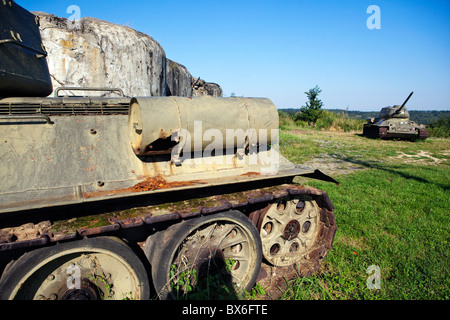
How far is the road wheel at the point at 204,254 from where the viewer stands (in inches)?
105

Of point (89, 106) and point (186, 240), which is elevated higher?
point (89, 106)

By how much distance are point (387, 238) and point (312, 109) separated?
26.9 m

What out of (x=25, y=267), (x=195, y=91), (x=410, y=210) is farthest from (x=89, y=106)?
(x=195, y=91)

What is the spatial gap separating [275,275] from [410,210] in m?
3.74

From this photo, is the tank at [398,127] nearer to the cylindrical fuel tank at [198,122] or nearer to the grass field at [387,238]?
the grass field at [387,238]

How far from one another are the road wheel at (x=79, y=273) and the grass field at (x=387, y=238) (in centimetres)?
173

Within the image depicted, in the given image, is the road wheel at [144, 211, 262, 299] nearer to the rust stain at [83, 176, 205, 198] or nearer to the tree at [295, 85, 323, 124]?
the rust stain at [83, 176, 205, 198]

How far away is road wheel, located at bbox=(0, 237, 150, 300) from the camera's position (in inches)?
82.4

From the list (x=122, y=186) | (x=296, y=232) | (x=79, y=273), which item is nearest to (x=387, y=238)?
(x=296, y=232)

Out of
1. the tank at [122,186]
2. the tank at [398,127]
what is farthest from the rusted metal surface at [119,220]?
the tank at [398,127]

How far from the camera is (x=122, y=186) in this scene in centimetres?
259

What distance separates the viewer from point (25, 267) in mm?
2080

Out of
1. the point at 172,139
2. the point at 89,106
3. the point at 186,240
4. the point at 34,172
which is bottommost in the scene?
the point at 186,240

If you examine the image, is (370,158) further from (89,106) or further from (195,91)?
(89,106)
